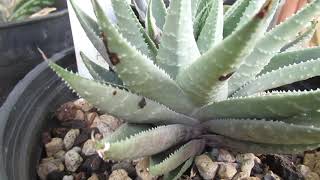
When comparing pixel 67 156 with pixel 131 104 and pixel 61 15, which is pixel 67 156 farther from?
pixel 61 15

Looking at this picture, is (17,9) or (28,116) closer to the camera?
(28,116)

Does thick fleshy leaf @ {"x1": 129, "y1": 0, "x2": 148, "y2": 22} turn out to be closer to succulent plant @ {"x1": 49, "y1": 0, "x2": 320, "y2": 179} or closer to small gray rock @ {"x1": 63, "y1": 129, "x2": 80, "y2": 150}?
succulent plant @ {"x1": 49, "y1": 0, "x2": 320, "y2": 179}

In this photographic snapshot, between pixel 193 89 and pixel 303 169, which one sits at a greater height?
pixel 193 89

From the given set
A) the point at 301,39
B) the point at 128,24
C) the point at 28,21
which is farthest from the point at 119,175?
the point at 28,21

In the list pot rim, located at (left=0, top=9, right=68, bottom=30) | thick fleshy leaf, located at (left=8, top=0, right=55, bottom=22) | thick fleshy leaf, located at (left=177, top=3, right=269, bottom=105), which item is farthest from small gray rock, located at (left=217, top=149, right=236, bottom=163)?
thick fleshy leaf, located at (left=8, top=0, right=55, bottom=22)

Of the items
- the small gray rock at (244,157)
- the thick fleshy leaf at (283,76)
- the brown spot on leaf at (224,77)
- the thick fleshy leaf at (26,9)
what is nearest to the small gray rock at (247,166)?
the small gray rock at (244,157)

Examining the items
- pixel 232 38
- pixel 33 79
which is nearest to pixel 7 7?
pixel 33 79

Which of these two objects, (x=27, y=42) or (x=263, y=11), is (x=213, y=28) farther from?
(x=27, y=42)

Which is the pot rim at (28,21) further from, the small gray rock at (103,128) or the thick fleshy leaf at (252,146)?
the thick fleshy leaf at (252,146)
